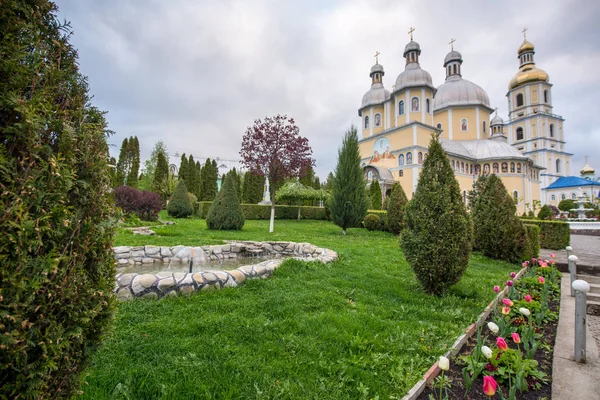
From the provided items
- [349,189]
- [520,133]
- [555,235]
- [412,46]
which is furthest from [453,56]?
[349,189]

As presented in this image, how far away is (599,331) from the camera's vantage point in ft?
10.3

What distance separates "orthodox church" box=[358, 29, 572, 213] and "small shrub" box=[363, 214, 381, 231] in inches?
667

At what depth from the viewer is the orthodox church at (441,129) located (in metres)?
31.2

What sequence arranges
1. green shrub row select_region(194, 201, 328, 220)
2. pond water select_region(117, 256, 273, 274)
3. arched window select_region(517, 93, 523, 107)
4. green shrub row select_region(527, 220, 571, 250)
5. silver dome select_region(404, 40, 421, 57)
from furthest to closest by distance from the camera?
arched window select_region(517, 93, 523, 107) < silver dome select_region(404, 40, 421, 57) < green shrub row select_region(194, 201, 328, 220) < green shrub row select_region(527, 220, 571, 250) < pond water select_region(117, 256, 273, 274)

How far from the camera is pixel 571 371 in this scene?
221 cm

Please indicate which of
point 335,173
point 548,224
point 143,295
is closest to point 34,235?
point 143,295

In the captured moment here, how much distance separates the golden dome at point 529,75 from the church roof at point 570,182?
711 inches

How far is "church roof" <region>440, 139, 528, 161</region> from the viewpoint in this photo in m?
34.0

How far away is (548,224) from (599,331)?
9.08 m

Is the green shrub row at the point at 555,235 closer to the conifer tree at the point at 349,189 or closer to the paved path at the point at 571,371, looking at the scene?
the conifer tree at the point at 349,189

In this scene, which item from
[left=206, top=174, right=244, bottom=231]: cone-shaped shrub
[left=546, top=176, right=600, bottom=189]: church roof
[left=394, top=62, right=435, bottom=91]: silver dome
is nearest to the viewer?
[left=206, top=174, right=244, bottom=231]: cone-shaped shrub

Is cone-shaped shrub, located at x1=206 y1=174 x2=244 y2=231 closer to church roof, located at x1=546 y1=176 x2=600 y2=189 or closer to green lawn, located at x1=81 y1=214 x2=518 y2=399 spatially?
green lawn, located at x1=81 y1=214 x2=518 y2=399

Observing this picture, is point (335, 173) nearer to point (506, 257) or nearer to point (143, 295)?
point (506, 257)

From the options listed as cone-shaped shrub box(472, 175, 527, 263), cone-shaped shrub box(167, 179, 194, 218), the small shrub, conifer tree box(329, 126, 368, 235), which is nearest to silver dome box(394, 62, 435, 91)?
conifer tree box(329, 126, 368, 235)
